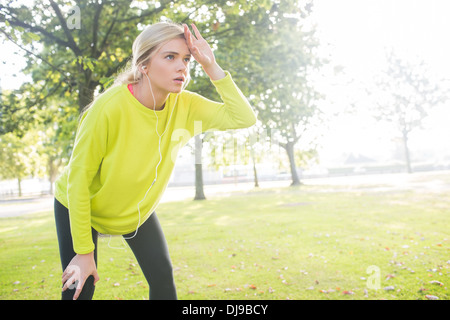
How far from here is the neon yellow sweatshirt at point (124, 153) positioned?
204 centimetres

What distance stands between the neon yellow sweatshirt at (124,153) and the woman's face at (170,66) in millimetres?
218

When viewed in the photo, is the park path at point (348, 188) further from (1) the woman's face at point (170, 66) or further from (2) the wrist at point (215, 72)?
(1) the woman's face at point (170, 66)

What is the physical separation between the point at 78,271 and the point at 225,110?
148cm

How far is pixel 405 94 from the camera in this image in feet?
143

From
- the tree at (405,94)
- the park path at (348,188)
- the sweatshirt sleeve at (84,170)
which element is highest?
the tree at (405,94)

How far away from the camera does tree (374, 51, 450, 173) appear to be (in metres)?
42.3

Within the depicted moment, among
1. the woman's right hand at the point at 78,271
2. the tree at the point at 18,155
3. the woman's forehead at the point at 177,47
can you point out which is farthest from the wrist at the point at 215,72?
the tree at the point at 18,155

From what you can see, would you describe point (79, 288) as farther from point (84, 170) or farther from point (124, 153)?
point (124, 153)

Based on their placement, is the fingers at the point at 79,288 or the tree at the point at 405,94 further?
the tree at the point at 405,94

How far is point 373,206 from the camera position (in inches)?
547

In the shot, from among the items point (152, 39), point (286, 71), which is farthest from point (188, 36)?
point (286, 71)

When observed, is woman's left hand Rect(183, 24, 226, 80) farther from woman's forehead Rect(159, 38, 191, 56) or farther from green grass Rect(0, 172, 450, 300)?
green grass Rect(0, 172, 450, 300)

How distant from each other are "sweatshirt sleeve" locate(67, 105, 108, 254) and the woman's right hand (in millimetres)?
63

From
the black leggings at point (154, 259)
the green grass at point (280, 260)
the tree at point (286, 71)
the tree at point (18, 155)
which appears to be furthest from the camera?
the tree at point (18, 155)
